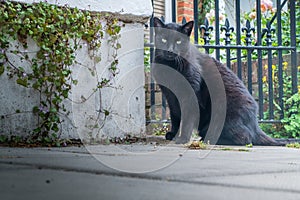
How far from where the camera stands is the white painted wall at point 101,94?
2561 mm

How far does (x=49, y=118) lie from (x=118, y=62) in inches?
24.5

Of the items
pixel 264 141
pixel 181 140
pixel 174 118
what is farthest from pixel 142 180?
pixel 264 141

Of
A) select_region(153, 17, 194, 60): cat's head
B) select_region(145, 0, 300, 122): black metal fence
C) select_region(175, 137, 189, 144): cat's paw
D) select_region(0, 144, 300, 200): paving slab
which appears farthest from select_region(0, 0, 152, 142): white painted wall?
select_region(0, 144, 300, 200): paving slab

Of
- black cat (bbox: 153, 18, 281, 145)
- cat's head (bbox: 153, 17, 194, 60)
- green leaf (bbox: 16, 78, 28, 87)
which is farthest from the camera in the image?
cat's head (bbox: 153, 17, 194, 60)

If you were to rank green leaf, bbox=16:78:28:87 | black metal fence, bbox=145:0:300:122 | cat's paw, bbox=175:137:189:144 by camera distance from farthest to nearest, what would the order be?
black metal fence, bbox=145:0:300:122, cat's paw, bbox=175:137:189:144, green leaf, bbox=16:78:28:87

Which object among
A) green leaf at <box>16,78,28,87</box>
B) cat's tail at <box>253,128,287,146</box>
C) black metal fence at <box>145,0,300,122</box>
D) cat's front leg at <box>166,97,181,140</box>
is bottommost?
cat's tail at <box>253,128,287,146</box>

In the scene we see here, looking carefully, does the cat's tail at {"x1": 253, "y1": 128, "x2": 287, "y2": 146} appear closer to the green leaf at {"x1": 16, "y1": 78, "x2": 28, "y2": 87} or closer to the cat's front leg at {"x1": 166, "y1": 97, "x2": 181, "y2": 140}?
the cat's front leg at {"x1": 166, "y1": 97, "x2": 181, "y2": 140}

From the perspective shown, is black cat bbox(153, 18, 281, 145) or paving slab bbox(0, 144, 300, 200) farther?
Result: black cat bbox(153, 18, 281, 145)

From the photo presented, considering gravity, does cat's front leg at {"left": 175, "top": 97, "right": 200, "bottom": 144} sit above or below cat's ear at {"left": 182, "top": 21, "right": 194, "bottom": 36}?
below

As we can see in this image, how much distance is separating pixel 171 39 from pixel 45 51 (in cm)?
125

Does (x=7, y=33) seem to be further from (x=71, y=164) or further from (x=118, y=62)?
(x=71, y=164)

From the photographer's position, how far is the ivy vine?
98.7 inches

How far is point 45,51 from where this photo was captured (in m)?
2.57

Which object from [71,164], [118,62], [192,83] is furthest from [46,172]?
[192,83]
